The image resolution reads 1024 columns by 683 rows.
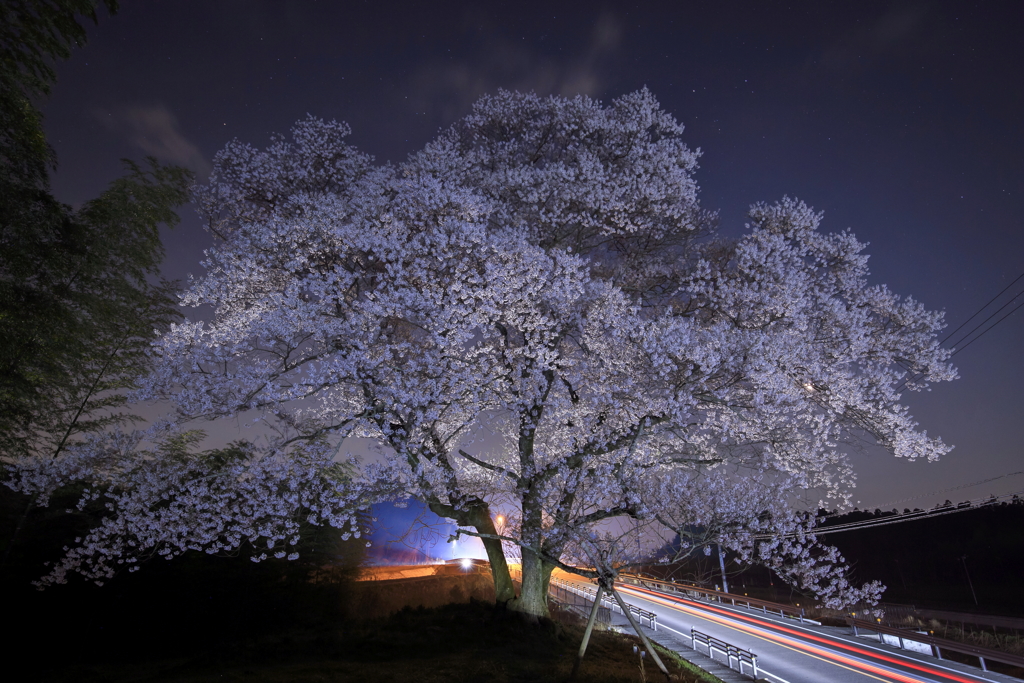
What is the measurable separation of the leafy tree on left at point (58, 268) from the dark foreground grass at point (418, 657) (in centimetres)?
615

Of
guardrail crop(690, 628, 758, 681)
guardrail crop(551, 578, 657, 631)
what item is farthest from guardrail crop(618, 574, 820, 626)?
guardrail crop(690, 628, 758, 681)

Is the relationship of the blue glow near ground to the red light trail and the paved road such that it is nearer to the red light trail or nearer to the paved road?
the paved road

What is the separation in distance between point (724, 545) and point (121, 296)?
16393 mm

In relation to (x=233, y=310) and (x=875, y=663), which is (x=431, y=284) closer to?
(x=233, y=310)

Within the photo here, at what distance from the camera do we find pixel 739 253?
14.7 meters

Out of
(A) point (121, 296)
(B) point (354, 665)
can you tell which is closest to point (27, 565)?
(A) point (121, 296)

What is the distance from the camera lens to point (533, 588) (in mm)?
13781

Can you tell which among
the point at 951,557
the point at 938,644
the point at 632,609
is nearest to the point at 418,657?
the point at 632,609

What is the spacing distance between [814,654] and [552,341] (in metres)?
12.3

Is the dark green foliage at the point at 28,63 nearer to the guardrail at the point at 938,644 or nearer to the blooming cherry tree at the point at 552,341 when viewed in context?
the blooming cherry tree at the point at 552,341

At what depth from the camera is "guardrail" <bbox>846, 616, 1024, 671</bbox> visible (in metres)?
13.1

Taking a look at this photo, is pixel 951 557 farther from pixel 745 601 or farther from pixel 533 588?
pixel 533 588

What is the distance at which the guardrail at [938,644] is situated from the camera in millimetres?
13111

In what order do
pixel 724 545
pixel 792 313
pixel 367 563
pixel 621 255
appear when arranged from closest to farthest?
pixel 724 545
pixel 792 313
pixel 621 255
pixel 367 563
